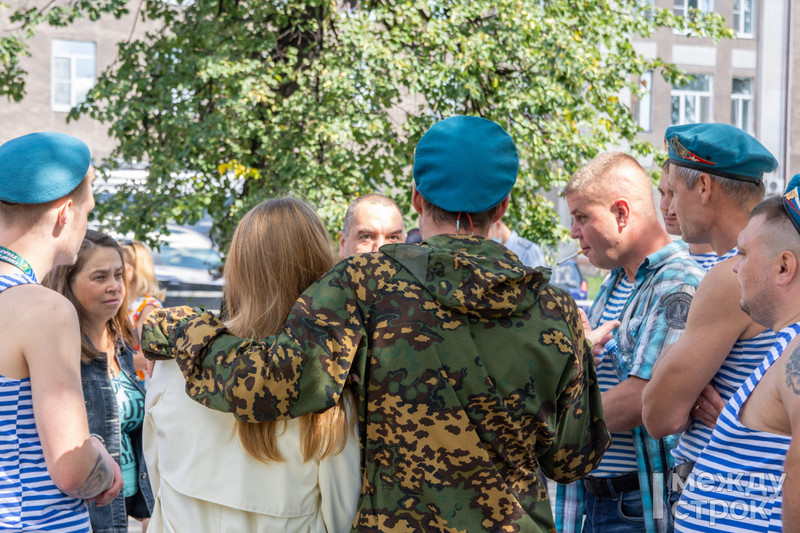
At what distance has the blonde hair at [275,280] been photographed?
2047mm

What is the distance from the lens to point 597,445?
7.23 ft

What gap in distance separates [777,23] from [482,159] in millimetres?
24419

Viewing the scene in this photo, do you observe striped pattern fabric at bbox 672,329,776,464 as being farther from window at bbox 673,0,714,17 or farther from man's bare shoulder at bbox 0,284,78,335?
window at bbox 673,0,714,17

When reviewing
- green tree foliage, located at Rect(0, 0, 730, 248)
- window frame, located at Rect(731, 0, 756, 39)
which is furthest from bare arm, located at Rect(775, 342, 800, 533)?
window frame, located at Rect(731, 0, 756, 39)

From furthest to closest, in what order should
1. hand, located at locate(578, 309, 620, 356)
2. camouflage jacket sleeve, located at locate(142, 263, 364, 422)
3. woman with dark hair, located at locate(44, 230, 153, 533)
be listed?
woman with dark hair, located at locate(44, 230, 153, 533) < hand, located at locate(578, 309, 620, 356) < camouflage jacket sleeve, located at locate(142, 263, 364, 422)

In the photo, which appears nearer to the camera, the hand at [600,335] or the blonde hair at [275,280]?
the blonde hair at [275,280]

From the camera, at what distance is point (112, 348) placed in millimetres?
3914

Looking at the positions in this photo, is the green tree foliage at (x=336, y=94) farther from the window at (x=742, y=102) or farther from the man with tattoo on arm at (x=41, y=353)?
the window at (x=742, y=102)

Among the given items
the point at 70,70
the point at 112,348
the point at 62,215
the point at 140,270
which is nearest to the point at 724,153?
the point at 62,215

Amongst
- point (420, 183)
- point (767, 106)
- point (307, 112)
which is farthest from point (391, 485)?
point (767, 106)

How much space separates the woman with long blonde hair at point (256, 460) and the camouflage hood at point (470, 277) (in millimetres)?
387

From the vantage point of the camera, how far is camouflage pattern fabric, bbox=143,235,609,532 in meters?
1.91

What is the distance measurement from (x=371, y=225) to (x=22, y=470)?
250 cm

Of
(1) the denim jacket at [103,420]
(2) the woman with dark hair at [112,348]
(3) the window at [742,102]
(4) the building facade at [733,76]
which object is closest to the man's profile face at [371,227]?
(2) the woman with dark hair at [112,348]
